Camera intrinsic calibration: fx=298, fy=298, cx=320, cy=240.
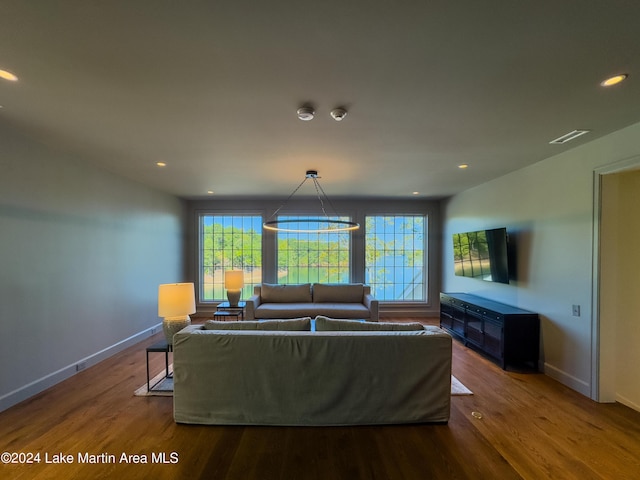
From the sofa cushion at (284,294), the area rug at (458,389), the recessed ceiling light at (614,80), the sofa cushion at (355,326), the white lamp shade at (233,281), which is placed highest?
the recessed ceiling light at (614,80)

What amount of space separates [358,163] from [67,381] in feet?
13.8

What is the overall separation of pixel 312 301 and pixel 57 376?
3691 mm

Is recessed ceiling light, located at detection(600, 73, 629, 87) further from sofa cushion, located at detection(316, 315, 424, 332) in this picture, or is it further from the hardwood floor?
the hardwood floor

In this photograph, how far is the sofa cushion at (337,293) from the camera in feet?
18.6

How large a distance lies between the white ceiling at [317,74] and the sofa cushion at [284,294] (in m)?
2.98

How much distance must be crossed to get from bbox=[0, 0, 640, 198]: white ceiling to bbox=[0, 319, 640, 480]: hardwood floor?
8.49 ft

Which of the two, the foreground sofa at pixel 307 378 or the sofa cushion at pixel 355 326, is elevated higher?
the sofa cushion at pixel 355 326

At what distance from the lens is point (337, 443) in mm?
2311

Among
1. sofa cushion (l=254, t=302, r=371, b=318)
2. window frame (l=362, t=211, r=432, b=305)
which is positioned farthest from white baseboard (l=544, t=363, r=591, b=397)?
window frame (l=362, t=211, r=432, b=305)

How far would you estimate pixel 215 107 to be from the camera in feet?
7.53

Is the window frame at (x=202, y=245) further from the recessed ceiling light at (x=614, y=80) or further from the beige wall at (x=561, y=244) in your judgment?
the recessed ceiling light at (x=614, y=80)

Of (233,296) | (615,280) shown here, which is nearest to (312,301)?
(233,296)

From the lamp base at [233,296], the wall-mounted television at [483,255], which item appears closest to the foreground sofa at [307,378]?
the wall-mounted television at [483,255]

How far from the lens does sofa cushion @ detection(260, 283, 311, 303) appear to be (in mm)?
5629
